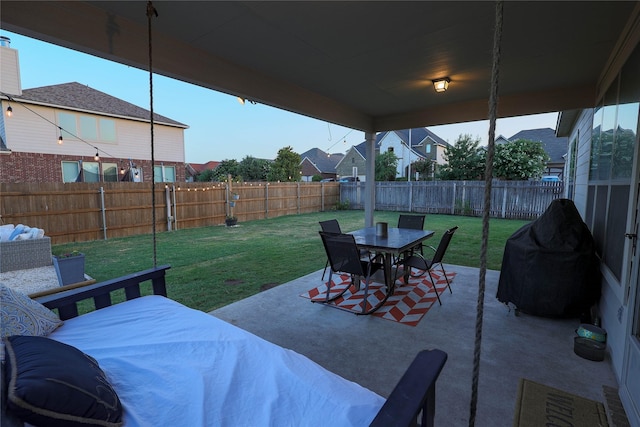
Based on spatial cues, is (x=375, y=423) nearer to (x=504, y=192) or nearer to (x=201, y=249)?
(x=201, y=249)

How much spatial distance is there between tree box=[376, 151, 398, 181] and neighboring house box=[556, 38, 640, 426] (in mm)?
15602

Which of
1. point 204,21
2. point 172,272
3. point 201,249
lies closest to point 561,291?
point 204,21

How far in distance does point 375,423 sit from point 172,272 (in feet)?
15.0

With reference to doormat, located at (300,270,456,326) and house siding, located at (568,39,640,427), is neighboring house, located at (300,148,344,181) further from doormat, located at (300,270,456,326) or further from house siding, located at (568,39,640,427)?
house siding, located at (568,39,640,427)

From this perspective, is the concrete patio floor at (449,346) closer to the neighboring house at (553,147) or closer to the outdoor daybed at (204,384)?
the outdoor daybed at (204,384)

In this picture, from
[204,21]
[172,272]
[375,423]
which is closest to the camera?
[375,423]

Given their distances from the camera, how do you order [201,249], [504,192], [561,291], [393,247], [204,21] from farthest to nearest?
1. [504,192]
2. [201,249]
3. [393,247]
4. [561,291]
5. [204,21]

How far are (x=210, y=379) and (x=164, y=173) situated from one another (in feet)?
45.6

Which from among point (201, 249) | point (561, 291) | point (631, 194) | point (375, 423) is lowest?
point (201, 249)

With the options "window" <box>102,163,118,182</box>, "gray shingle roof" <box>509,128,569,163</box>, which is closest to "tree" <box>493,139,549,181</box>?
"gray shingle roof" <box>509,128,569,163</box>

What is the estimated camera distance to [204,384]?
1155mm

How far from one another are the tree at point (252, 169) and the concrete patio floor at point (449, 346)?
2288 cm

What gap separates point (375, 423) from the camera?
0.86 m

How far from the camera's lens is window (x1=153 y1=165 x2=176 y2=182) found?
1301 centimetres
